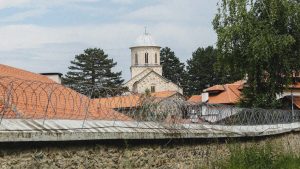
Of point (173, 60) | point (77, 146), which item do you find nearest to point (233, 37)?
point (77, 146)

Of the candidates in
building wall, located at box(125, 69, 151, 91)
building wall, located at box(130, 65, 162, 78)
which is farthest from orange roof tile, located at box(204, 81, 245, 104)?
building wall, located at box(130, 65, 162, 78)

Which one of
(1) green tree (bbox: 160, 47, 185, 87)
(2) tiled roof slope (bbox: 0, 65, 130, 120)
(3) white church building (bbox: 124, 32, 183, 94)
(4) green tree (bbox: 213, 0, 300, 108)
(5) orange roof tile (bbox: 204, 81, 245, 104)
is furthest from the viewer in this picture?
(1) green tree (bbox: 160, 47, 185, 87)

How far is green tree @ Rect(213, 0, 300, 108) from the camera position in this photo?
33.3 metres

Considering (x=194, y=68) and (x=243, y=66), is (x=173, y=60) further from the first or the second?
(x=243, y=66)

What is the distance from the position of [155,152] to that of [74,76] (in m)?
70.6

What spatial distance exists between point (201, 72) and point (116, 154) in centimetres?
8403

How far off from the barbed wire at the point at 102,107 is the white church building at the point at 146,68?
7625 cm

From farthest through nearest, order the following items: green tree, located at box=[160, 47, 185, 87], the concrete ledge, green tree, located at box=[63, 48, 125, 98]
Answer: green tree, located at box=[160, 47, 185, 87] < green tree, located at box=[63, 48, 125, 98] < the concrete ledge

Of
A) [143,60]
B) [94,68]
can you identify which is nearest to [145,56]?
[143,60]

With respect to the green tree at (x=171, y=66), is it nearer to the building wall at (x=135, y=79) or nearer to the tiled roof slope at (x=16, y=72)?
the building wall at (x=135, y=79)

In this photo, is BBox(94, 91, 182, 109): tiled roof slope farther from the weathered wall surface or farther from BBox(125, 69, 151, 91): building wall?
BBox(125, 69, 151, 91): building wall

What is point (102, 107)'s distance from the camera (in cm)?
1042

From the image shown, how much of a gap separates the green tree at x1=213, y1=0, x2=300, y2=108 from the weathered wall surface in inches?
803

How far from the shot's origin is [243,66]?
1385 inches
